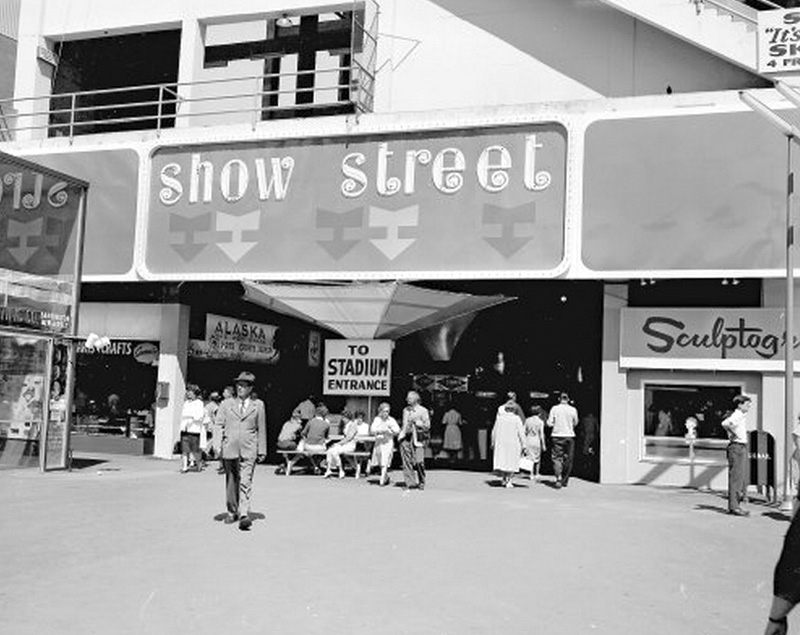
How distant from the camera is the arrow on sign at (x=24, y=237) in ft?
59.4

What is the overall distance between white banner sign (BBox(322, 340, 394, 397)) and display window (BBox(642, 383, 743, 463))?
4.97 metres

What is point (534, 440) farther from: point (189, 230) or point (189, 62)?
point (189, 62)

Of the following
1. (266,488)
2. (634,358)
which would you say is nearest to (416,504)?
(266,488)

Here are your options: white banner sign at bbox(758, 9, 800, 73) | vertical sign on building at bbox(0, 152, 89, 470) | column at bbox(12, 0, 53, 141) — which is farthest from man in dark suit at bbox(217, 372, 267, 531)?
column at bbox(12, 0, 53, 141)

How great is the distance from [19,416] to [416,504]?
25.4ft

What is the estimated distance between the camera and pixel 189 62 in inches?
925

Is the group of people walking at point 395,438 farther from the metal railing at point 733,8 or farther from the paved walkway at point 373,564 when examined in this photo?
the metal railing at point 733,8

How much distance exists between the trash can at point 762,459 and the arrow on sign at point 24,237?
43.8 feet

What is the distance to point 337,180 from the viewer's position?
63.7 feet

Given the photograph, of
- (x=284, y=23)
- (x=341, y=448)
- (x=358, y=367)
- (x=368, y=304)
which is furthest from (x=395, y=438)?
(x=284, y=23)

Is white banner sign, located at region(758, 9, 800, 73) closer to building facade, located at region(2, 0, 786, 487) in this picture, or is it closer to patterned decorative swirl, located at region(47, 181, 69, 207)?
building facade, located at region(2, 0, 786, 487)

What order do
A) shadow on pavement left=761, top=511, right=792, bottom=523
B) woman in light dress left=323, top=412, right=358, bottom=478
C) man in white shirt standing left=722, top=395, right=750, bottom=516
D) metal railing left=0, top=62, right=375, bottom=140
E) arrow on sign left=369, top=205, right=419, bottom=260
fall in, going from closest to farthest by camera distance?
shadow on pavement left=761, top=511, right=792, bottom=523, man in white shirt standing left=722, top=395, right=750, bottom=516, woman in light dress left=323, top=412, right=358, bottom=478, arrow on sign left=369, top=205, right=419, bottom=260, metal railing left=0, top=62, right=375, bottom=140

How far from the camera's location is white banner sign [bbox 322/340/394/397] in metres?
18.4

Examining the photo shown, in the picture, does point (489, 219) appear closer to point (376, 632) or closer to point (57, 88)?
point (376, 632)
